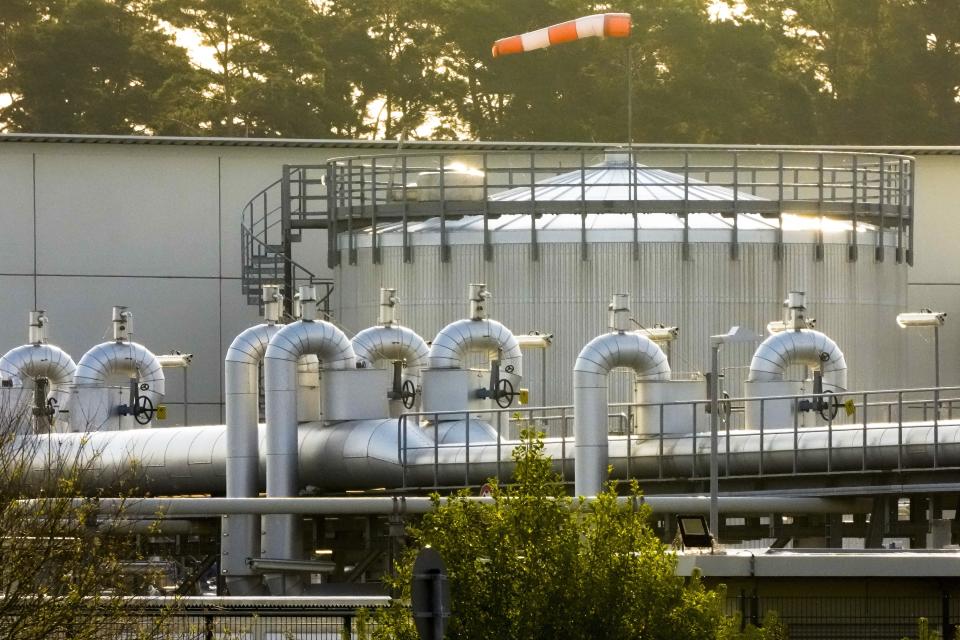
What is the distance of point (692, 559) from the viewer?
24.2 meters

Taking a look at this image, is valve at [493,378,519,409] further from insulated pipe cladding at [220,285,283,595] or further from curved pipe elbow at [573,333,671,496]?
insulated pipe cladding at [220,285,283,595]

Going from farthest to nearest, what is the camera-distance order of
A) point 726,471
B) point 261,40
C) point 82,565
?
1. point 261,40
2. point 726,471
3. point 82,565

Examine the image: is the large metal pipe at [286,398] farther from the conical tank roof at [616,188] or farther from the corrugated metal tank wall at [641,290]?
the conical tank roof at [616,188]

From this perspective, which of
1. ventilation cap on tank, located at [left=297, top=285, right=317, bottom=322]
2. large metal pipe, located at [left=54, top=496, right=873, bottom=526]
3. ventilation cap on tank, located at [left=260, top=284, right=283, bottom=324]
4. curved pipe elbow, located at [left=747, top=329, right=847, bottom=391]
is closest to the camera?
large metal pipe, located at [left=54, top=496, right=873, bottom=526]

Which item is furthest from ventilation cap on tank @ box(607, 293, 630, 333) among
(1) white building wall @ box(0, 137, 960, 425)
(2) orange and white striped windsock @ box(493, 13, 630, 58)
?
(2) orange and white striped windsock @ box(493, 13, 630, 58)

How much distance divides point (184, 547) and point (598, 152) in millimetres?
19253

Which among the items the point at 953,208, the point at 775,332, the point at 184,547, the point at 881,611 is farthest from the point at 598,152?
the point at 881,611

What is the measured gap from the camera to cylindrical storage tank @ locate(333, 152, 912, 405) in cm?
4612

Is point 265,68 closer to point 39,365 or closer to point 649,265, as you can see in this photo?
point 39,365

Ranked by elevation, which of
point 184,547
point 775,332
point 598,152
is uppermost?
point 598,152

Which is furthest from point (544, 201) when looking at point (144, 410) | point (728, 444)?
point (728, 444)

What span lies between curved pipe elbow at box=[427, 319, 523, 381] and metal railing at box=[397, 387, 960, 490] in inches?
44.6

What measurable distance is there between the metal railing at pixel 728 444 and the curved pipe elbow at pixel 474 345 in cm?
113

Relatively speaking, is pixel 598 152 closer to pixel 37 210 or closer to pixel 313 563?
pixel 37 210
